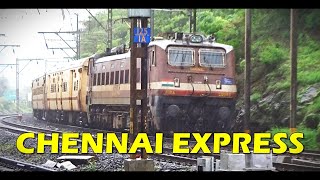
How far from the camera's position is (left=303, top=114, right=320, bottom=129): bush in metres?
12.5

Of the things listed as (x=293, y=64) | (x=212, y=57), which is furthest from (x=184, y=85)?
(x=293, y=64)

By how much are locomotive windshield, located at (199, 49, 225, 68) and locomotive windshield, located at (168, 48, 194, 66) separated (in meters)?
0.19

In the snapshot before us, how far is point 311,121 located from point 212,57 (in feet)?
7.01

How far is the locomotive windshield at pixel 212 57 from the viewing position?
43.1 ft

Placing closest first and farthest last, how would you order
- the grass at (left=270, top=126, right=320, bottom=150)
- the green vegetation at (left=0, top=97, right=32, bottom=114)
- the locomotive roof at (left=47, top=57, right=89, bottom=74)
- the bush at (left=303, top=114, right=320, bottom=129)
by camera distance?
the grass at (left=270, top=126, right=320, bottom=150)
the bush at (left=303, top=114, right=320, bottom=129)
the green vegetation at (left=0, top=97, right=32, bottom=114)
the locomotive roof at (left=47, top=57, right=89, bottom=74)

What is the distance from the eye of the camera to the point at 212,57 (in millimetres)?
13258

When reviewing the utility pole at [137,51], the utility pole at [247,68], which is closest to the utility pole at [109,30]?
the utility pole at [137,51]

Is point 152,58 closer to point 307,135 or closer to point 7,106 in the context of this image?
point 7,106

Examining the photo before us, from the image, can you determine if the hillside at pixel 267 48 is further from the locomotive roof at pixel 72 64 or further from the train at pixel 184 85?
the locomotive roof at pixel 72 64

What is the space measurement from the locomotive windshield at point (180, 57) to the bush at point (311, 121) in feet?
7.41

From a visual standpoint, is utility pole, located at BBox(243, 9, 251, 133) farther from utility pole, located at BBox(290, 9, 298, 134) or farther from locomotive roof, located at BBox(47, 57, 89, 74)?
locomotive roof, located at BBox(47, 57, 89, 74)

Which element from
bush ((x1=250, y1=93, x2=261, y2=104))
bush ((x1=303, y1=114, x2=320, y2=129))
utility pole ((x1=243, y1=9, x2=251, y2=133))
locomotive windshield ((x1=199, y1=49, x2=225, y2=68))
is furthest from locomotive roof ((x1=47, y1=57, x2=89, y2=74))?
bush ((x1=303, y1=114, x2=320, y2=129))
